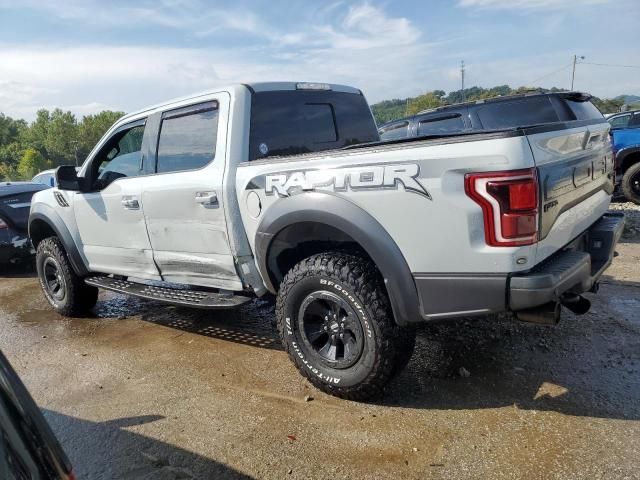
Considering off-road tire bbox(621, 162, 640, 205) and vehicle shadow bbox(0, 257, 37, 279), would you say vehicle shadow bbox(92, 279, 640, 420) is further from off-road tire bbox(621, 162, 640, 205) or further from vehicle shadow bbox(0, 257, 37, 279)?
off-road tire bbox(621, 162, 640, 205)


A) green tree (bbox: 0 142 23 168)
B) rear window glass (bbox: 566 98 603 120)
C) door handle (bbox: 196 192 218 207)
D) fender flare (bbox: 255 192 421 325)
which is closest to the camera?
fender flare (bbox: 255 192 421 325)

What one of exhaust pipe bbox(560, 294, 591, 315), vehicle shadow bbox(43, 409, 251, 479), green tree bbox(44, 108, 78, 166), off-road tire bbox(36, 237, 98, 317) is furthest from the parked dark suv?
green tree bbox(44, 108, 78, 166)

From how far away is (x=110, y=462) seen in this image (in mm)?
2721

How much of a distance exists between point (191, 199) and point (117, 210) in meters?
1.12

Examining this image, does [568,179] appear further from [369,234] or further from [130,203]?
[130,203]

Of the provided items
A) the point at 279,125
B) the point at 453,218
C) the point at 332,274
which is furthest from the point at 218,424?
the point at 279,125

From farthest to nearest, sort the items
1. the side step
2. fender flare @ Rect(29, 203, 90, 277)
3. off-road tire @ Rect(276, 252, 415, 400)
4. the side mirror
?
fender flare @ Rect(29, 203, 90, 277) < the side mirror < the side step < off-road tire @ Rect(276, 252, 415, 400)

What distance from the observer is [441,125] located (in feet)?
25.1

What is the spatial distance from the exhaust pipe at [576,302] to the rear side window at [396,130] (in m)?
5.26

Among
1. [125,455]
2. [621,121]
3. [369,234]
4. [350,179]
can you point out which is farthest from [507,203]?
[621,121]

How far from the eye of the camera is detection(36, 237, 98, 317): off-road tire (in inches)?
205

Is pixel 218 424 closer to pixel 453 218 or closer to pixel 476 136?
pixel 453 218

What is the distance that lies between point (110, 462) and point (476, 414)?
6.77 feet

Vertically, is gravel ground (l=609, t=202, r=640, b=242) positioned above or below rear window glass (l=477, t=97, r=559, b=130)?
below
